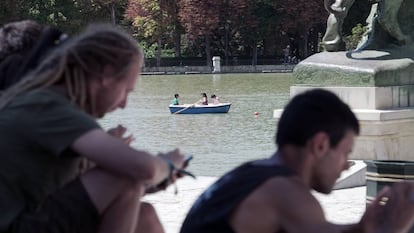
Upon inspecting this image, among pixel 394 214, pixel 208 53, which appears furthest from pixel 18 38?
pixel 208 53

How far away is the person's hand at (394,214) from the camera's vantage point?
291 centimetres

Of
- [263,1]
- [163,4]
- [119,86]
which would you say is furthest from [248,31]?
[119,86]

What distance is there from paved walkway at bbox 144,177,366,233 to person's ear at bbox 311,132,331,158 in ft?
13.1

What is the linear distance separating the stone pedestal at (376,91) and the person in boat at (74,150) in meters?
6.44

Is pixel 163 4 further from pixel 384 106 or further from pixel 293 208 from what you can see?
pixel 293 208

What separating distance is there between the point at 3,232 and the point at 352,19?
56.3m

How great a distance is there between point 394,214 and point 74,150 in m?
1.14

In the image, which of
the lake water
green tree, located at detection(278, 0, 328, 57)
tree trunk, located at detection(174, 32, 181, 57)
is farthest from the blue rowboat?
tree trunk, located at detection(174, 32, 181, 57)

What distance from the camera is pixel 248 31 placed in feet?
212

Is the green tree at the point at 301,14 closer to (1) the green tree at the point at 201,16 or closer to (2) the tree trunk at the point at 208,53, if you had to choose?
(1) the green tree at the point at 201,16

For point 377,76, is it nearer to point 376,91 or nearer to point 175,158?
point 376,91

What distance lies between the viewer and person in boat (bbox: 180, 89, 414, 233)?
2.80m

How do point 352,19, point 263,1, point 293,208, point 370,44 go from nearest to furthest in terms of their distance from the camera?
point 293,208, point 370,44, point 352,19, point 263,1

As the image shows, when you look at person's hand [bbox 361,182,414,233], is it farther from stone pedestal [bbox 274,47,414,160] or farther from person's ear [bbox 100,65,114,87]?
stone pedestal [bbox 274,47,414,160]
